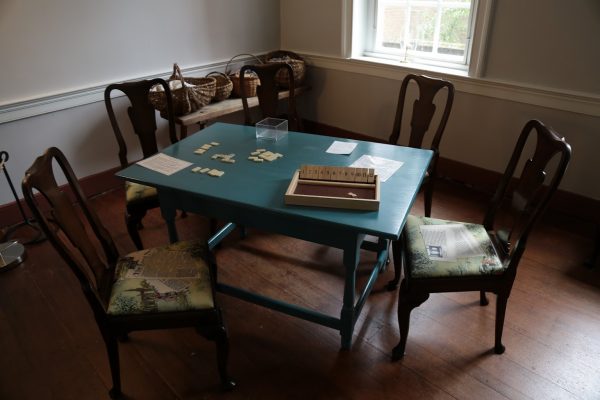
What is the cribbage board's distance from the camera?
153 centimetres

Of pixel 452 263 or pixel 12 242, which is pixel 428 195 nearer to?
pixel 452 263

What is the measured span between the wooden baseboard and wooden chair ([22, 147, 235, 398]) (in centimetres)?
155

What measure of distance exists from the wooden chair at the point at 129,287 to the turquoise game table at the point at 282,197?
0.28 meters

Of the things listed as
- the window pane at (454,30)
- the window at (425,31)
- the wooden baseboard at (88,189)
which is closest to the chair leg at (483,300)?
the window at (425,31)

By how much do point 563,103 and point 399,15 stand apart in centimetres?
141

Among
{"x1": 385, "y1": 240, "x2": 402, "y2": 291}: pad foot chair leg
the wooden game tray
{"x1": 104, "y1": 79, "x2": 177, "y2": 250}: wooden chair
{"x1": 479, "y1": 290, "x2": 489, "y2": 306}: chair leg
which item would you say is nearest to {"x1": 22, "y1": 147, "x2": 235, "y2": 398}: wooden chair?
the wooden game tray

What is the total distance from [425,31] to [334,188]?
216cm

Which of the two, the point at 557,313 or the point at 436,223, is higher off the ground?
the point at 436,223

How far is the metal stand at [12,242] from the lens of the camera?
7.82ft

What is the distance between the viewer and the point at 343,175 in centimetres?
170

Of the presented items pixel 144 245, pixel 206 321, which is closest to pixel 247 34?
pixel 144 245

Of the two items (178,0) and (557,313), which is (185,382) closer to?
(557,313)

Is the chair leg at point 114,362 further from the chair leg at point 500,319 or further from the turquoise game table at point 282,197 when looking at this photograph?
the chair leg at point 500,319

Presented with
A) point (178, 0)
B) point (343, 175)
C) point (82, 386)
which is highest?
point (178, 0)
